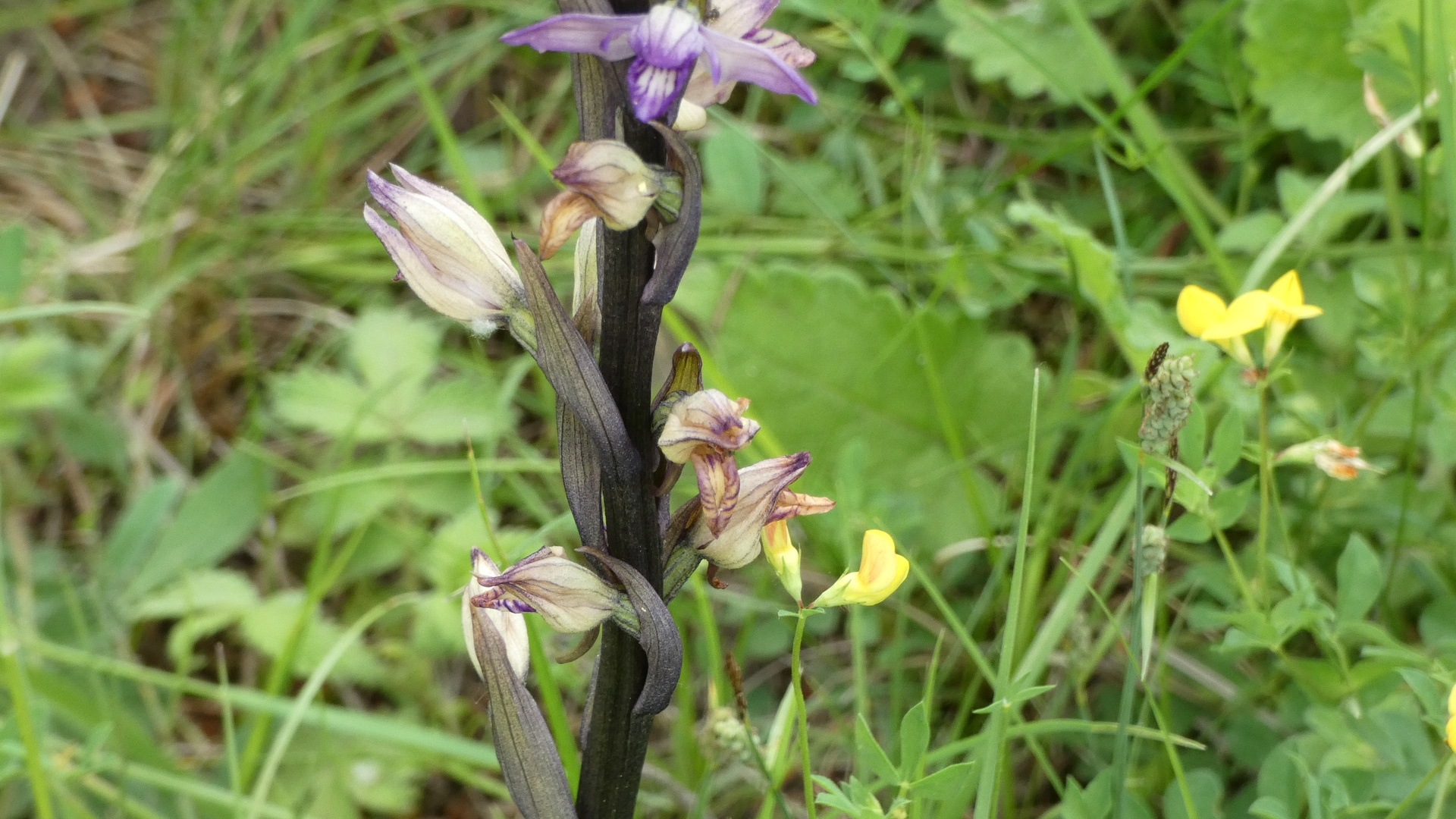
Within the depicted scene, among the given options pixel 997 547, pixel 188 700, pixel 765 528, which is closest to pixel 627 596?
pixel 765 528

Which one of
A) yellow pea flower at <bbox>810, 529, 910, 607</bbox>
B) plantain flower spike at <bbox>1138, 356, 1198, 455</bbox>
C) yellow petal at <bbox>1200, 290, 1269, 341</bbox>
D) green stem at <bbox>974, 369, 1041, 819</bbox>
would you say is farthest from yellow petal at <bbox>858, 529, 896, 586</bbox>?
yellow petal at <bbox>1200, 290, 1269, 341</bbox>

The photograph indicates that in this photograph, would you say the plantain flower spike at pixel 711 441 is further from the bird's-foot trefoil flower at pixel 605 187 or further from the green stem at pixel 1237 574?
the green stem at pixel 1237 574

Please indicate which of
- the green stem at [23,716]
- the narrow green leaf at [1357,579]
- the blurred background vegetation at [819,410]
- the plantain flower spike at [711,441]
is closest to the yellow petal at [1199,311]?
the blurred background vegetation at [819,410]

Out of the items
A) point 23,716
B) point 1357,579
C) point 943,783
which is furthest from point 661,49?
point 23,716

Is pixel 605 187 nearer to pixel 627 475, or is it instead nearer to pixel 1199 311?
pixel 627 475

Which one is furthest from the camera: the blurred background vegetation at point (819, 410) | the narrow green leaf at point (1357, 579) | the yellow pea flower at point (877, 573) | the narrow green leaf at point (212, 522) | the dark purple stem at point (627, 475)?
the narrow green leaf at point (212, 522)

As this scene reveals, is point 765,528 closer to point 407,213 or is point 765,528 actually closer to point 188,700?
point 407,213

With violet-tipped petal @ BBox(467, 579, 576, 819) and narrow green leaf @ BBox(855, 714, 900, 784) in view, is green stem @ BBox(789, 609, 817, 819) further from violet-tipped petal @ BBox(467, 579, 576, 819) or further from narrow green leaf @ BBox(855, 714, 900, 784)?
violet-tipped petal @ BBox(467, 579, 576, 819)
